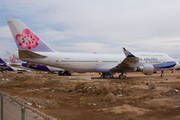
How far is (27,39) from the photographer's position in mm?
22062

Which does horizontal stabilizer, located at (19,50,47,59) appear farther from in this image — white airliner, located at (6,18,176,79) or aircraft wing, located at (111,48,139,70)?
aircraft wing, located at (111,48,139,70)

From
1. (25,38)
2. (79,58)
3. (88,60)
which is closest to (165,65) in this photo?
(88,60)

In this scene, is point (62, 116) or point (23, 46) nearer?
point (62, 116)

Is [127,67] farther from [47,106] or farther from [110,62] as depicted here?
[47,106]

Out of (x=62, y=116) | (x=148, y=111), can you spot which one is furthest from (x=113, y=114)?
(x=62, y=116)

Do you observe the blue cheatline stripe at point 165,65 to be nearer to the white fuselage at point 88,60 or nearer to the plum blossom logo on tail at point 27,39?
the white fuselage at point 88,60

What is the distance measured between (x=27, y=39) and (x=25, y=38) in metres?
0.30

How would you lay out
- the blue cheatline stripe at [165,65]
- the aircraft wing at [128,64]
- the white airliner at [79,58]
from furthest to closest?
the blue cheatline stripe at [165,65]
the aircraft wing at [128,64]
the white airliner at [79,58]

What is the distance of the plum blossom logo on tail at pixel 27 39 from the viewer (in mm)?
21469

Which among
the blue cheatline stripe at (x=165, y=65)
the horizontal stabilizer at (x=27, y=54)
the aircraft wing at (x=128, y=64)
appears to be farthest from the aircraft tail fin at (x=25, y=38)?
the blue cheatline stripe at (x=165, y=65)

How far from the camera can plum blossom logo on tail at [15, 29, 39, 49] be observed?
21469 mm

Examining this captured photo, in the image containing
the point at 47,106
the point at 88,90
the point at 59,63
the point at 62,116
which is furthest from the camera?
the point at 59,63

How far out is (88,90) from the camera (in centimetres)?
1530

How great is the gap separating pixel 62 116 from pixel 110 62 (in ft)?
67.3
